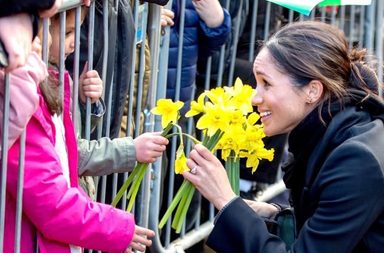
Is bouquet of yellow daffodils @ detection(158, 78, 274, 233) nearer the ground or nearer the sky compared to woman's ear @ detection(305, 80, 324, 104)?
nearer the ground

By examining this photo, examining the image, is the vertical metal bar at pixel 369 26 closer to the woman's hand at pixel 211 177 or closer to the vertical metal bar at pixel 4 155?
the woman's hand at pixel 211 177

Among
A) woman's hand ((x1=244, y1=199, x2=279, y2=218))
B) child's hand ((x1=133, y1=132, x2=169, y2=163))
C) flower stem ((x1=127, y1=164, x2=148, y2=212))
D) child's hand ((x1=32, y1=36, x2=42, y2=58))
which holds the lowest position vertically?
woman's hand ((x1=244, y1=199, x2=279, y2=218))

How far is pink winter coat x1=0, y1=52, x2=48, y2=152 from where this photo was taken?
3.09m

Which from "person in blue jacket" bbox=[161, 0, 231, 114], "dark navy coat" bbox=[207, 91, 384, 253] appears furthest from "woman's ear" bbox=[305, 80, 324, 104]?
"person in blue jacket" bbox=[161, 0, 231, 114]

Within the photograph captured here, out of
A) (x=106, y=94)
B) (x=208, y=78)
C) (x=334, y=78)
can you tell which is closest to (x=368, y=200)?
(x=334, y=78)

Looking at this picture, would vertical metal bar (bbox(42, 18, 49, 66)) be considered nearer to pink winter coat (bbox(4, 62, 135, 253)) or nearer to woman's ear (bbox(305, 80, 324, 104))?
pink winter coat (bbox(4, 62, 135, 253))

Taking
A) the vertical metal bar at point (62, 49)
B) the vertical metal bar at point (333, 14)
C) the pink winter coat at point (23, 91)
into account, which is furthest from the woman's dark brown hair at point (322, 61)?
the vertical metal bar at point (333, 14)

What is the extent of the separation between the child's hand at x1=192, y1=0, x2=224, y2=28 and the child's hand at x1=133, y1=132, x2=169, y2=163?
135 centimetres

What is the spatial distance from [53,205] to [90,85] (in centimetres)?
70

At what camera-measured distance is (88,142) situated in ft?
12.6

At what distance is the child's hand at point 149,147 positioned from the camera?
151 inches

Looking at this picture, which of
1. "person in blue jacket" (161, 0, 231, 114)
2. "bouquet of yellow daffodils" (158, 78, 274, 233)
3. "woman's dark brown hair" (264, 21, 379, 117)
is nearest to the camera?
"bouquet of yellow daffodils" (158, 78, 274, 233)

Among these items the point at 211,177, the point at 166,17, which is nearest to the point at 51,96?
the point at 211,177

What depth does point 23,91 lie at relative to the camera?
122 inches
